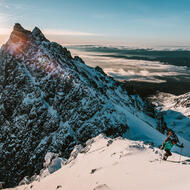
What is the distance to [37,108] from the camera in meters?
71.2

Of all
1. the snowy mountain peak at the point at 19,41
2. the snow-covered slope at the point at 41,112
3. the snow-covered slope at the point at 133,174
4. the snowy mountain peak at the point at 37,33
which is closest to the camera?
the snow-covered slope at the point at 133,174

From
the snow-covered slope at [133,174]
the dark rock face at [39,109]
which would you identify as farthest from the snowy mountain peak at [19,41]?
the snow-covered slope at [133,174]

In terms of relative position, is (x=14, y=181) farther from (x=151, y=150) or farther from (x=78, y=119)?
(x=151, y=150)

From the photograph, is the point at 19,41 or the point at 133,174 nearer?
the point at 133,174

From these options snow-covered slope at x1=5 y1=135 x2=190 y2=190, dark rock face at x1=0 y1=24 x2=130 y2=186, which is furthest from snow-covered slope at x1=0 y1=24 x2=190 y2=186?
snow-covered slope at x1=5 y1=135 x2=190 y2=190

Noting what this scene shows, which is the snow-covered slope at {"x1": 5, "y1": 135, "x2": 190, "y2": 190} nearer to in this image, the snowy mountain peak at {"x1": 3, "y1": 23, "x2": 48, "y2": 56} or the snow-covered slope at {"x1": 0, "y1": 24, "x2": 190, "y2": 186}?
the snow-covered slope at {"x1": 0, "y1": 24, "x2": 190, "y2": 186}

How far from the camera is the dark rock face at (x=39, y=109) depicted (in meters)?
61.4

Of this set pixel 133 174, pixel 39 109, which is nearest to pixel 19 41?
pixel 39 109

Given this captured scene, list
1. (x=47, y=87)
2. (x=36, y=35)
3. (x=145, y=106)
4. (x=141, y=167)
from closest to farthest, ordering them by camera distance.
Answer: (x=141, y=167), (x=47, y=87), (x=36, y=35), (x=145, y=106)

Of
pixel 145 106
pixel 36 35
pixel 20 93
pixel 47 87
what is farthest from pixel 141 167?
pixel 145 106

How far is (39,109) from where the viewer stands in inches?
2795

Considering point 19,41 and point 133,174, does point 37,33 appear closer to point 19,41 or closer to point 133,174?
point 19,41

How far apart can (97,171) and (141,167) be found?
20.1 feet

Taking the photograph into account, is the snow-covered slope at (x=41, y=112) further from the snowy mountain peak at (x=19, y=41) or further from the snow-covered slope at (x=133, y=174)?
the snow-covered slope at (x=133, y=174)
